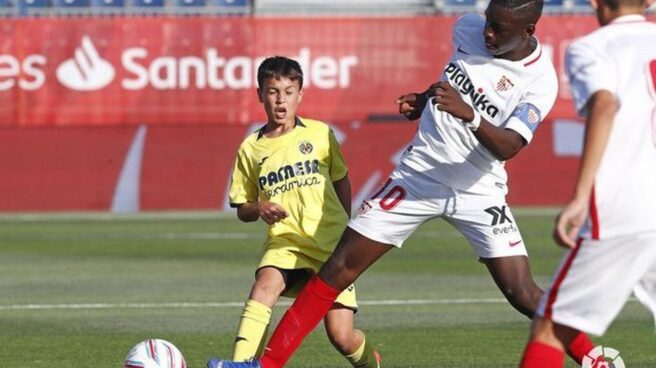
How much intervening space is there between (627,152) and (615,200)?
194 millimetres

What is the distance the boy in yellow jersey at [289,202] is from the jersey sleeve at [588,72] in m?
2.44

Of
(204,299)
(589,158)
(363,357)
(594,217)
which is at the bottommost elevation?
(204,299)

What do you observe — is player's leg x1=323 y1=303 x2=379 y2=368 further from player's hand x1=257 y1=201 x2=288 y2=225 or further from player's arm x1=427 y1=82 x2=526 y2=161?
player's arm x1=427 y1=82 x2=526 y2=161

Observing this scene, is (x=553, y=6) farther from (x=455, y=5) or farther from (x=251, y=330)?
(x=251, y=330)

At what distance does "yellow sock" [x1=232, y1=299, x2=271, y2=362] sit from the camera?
823cm

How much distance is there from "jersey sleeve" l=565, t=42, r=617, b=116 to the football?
2948mm

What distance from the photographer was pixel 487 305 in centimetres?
1297

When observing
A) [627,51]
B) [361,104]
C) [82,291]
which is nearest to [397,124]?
[361,104]

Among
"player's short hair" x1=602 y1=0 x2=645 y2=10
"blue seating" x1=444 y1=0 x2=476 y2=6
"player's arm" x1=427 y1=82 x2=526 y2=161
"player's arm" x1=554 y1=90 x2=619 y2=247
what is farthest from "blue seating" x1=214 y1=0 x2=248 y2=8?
"player's arm" x1=554 y1=90 x2=619 y2=247

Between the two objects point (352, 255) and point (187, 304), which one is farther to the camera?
point (187, 304)

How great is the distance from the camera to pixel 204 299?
1346cm

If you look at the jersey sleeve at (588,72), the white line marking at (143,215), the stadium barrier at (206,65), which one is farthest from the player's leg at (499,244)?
the stadium barrier at (206,65)

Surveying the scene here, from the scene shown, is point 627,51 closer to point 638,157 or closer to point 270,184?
point 638,157

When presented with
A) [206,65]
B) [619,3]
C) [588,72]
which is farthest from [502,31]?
[206,65]
